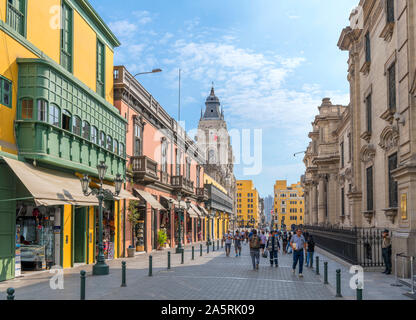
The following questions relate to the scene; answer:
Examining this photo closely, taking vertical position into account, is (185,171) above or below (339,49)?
below

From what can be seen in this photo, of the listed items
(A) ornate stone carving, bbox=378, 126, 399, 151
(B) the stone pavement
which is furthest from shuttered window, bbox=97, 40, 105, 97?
(A) ornate stone carving, bbox=378, 126, 399, 151

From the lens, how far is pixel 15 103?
16625 millimetres

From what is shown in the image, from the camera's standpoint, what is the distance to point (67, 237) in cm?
2081

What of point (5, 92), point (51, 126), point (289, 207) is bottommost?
point (289, 207)

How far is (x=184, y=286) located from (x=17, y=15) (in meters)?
11.0

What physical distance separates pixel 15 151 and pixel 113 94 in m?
11.6

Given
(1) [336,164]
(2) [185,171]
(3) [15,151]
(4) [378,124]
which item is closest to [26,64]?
(3) [15,151]

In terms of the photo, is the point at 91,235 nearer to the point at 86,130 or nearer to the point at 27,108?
the point at 86,130

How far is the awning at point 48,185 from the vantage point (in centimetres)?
1542

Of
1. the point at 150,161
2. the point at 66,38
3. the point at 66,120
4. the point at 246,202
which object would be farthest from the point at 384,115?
the point at 246,202

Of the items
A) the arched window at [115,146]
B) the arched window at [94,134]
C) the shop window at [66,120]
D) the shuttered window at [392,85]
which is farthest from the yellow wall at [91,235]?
the shuttered window at [392,85]

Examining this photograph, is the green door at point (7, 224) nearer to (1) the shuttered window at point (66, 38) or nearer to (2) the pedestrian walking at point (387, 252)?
(1) the shuttered window at point (66, 38)
